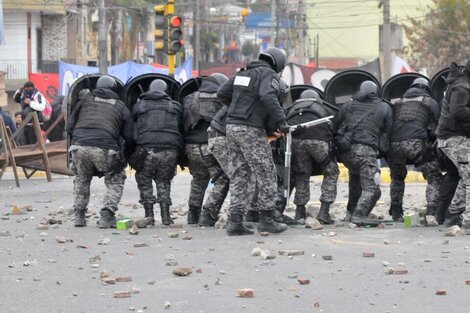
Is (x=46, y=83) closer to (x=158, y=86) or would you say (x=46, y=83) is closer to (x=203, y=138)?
(x=158, y=86)

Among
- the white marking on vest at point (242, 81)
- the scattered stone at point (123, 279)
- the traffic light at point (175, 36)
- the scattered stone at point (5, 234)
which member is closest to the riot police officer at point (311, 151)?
the white marking on vest at point (242, 81)

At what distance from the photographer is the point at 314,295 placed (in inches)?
356

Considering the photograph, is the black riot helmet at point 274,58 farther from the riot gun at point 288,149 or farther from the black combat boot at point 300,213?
the black combat boot at point 300,213

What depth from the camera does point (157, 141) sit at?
13.5 metres

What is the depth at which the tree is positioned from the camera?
60406mm

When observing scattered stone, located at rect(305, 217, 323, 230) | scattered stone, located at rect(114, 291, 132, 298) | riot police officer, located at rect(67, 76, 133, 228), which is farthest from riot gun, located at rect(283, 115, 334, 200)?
scattered stone, located at rect(114, 291, 132, 298)

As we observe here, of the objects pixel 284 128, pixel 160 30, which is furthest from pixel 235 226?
pixel 160 30

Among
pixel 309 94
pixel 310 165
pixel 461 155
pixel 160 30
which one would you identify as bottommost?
pixel 310 165

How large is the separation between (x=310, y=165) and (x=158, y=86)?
6.37ft

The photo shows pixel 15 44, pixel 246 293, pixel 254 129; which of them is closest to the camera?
pixel 246 293

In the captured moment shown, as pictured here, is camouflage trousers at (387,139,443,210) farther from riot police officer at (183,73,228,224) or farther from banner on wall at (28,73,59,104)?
banner on wall at (28,73,59,104)

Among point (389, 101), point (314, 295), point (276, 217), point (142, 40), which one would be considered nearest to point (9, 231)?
point (276, 217)

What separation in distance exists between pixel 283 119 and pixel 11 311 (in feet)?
14.8

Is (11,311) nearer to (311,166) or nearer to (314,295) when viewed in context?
(314,295)
